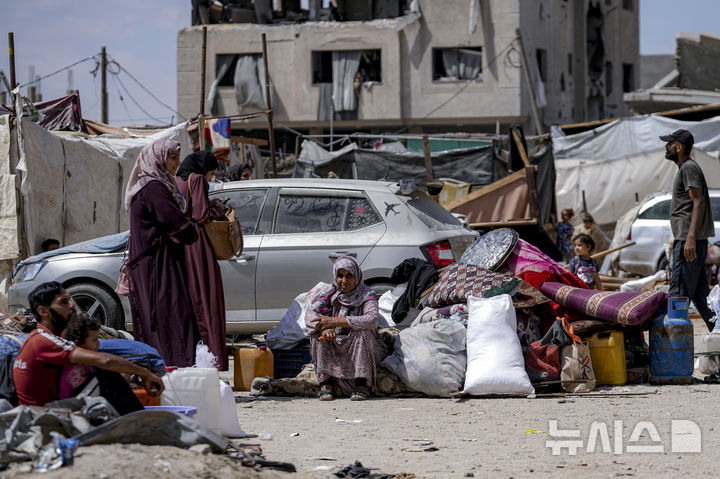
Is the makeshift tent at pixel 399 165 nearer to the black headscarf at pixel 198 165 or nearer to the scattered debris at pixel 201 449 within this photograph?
the black headscarf at pixel 198 165

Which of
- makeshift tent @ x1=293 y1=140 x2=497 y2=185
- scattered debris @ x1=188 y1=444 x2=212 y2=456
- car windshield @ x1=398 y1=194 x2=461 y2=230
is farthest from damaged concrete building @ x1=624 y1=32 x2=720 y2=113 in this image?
scattered debris @ x1=188 y1=444 x2=212 y2=456

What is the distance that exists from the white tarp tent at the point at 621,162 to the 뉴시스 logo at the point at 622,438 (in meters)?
19.3

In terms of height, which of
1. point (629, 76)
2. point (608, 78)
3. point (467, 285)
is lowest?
point (467, 285)

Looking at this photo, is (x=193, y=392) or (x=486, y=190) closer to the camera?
(x=193, y=392)

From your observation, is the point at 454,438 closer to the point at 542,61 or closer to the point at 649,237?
the point at 649,237

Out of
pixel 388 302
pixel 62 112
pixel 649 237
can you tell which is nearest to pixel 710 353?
pixel 388 302

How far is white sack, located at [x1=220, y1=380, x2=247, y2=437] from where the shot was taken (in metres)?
6.28

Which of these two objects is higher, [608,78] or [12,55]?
[608,78]

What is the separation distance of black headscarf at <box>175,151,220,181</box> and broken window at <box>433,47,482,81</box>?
32091 mm

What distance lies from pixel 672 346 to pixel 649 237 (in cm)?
1096

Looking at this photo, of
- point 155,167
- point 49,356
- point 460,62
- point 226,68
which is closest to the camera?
point 49,356

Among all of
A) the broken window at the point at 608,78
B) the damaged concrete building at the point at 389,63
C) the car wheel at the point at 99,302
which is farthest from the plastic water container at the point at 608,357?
the broken window at the point at 608,78

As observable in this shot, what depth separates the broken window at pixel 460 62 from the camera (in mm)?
39875

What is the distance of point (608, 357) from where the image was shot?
27.9 ft
